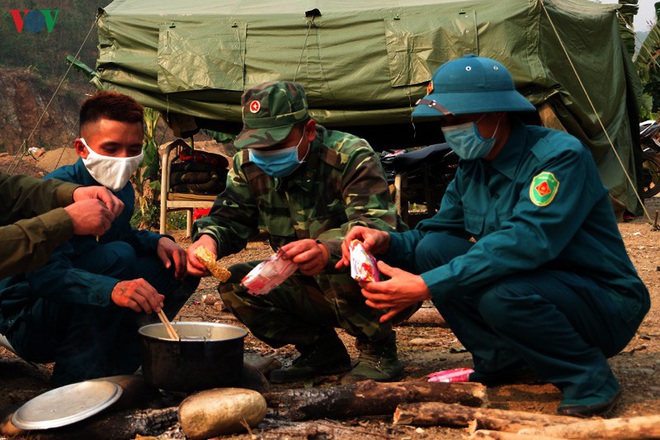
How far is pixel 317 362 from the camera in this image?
381cm

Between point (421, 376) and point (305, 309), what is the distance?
0.60 metres

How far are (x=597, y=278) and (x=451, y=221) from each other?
0.69 metres

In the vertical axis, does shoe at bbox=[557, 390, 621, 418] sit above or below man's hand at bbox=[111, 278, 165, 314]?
below

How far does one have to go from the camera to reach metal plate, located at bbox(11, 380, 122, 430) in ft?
8.66

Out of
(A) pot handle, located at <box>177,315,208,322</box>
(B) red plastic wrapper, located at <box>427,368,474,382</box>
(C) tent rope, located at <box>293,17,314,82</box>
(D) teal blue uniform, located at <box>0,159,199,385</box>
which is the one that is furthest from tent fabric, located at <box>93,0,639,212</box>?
(B) red plastic wrapper, located at <box>427,368,474,382</box>

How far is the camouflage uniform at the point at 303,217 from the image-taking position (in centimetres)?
348

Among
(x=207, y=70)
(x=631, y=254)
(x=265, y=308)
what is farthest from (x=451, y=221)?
(x=207, y=70)

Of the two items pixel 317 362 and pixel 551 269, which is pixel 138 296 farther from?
pixel 551 269

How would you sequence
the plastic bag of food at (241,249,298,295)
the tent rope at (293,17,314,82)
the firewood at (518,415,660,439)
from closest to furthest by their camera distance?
1. the firewood at (518,415,660,439)
2. the plastic bag of food at (241,249,298,295)
3. the tent rope at (293,17,314,82)

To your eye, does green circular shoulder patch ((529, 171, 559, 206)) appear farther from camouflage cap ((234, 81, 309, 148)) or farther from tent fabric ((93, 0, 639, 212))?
tent fabric ((93, 0, 639, 212))

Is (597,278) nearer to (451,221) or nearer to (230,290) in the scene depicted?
(451,221)

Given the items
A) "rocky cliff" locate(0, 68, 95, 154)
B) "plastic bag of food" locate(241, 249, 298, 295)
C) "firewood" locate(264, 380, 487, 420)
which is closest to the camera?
"firewood" locate(264, 380, 487, 420)

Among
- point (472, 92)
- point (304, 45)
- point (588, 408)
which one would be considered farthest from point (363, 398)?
point (304, 45)

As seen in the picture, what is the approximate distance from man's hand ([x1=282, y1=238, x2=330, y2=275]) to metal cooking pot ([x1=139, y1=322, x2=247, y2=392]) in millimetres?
395
